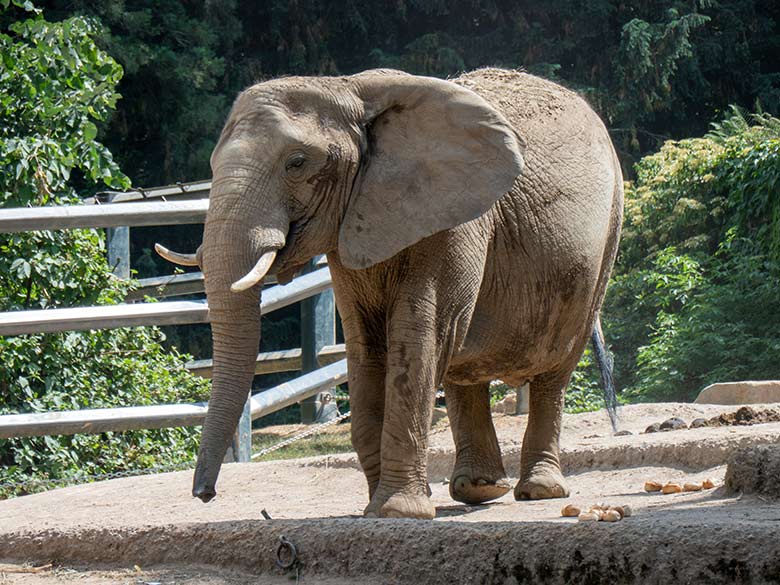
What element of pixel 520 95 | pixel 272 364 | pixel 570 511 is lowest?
pixel 570 511

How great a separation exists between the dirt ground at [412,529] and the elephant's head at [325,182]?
0.44 metres

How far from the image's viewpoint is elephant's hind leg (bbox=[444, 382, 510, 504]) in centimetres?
759

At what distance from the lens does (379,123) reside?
A: 6.58 m

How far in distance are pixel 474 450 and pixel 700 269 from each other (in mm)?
10856

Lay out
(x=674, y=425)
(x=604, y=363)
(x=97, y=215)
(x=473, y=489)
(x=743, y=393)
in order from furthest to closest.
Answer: (x=743, y=393), (x=674, y=425), (x=97, y=215), (x=604, y=363), (x=473, y=489)

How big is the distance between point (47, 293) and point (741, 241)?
9876mm

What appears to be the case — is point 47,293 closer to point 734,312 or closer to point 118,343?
point 118,343

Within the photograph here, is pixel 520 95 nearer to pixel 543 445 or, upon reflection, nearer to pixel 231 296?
pixel 543 445

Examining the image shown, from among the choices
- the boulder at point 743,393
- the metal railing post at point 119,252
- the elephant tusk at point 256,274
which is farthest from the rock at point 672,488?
the metal railing post at point 119,252

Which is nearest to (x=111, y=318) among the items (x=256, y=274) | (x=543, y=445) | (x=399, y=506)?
(x=543, y=445)

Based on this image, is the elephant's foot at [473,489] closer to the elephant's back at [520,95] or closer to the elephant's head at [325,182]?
the elephant's head at [325,182]

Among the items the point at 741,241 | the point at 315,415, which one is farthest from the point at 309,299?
the point at 741,241

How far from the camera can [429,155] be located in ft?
21.5

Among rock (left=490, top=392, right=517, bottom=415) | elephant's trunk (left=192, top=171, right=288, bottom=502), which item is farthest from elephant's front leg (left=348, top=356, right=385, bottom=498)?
rock (left=490, top=392, right=517, bottom=415)
